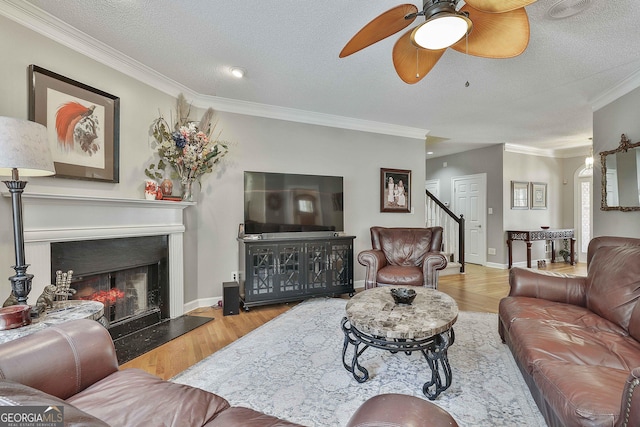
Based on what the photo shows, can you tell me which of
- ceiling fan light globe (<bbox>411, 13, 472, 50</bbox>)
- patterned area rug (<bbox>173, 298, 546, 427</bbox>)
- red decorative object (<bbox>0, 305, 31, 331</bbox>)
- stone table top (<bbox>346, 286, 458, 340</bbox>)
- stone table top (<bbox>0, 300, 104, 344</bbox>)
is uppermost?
ceiling fan light globe (<bbox>411, 13, 472, 50</bbox>)

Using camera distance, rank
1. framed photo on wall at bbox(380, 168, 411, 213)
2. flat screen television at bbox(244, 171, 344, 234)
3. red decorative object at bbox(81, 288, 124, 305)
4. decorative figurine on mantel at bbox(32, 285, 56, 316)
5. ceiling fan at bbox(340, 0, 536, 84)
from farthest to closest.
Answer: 1. framed photo on wall at bbox(380, 168, 411, 213)
2. flat screen television at bbox(244, 171, 344, 234)
3. red decorative object at bbox(81, 288, 124, 305)
4. decorative figurine on mantel at bbox(32, 285, 56, 316)
5. ceiling fan at bbox(340, 0, 536, 84)

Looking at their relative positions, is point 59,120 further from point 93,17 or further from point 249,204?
point 249,204

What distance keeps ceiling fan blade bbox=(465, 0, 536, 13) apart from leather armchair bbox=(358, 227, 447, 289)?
2.40 metres

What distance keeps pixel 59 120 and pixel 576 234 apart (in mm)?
8636

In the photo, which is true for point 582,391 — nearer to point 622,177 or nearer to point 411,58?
point 411,58

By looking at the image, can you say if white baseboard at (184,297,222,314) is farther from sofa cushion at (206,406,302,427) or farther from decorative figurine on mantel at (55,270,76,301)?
sofa cushion at (206,406,302,427)

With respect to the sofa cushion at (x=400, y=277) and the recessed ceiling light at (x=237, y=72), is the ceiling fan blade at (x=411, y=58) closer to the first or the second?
the recessed ceiling light at (x=237, y=72)

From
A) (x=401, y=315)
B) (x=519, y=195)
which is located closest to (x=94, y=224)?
(x=401, y=315)

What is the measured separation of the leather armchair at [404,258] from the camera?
325 cm

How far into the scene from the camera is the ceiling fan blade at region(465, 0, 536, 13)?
131 cm

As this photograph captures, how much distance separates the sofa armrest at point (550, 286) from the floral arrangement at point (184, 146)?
310cm

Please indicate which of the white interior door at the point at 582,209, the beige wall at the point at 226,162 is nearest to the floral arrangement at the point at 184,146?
the beige wall at the point at 226,162

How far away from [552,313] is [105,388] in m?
2.47

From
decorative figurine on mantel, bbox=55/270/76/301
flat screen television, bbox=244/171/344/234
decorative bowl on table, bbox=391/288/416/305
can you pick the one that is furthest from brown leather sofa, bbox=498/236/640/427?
decorative figurine on mantel, bbox=55/270/76/301
